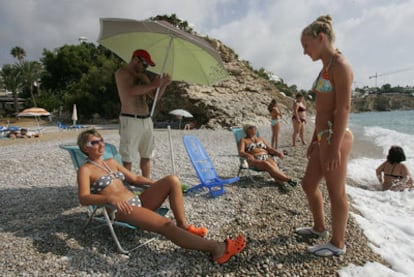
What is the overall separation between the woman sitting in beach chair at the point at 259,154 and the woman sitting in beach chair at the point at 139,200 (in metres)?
2.35

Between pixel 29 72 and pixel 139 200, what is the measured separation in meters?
55.6

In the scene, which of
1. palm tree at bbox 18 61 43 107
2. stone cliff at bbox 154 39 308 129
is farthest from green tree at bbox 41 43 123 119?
stone cliff at bbox 154 39 308 129

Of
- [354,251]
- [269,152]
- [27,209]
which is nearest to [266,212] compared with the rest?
[354,251]

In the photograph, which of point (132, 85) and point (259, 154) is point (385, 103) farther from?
point (132, 85)

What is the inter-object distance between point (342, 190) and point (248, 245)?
1.04 m

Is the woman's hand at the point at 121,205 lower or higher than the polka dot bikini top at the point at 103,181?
lower

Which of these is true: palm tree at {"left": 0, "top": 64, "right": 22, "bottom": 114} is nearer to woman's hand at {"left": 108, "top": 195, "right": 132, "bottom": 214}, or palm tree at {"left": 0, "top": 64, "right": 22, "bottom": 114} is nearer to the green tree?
the green tree

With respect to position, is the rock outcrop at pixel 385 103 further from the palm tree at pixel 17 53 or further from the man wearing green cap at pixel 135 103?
the man wearing green cap at pixel 135 103

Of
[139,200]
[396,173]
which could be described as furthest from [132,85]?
[396,173]

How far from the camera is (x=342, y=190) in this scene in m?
2.51

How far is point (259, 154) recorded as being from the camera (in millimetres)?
5406

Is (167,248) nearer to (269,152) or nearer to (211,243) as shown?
(211,243)

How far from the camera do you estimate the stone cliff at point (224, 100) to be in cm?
2192

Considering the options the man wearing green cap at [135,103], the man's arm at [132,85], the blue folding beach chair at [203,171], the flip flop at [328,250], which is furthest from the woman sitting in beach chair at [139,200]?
the blue folding beach chair at [203,171]
